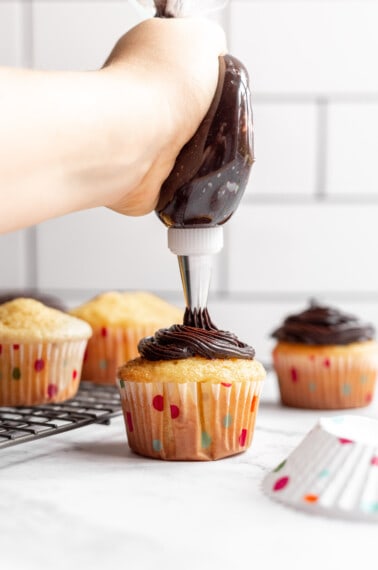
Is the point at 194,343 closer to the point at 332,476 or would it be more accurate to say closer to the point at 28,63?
the point at 332,476

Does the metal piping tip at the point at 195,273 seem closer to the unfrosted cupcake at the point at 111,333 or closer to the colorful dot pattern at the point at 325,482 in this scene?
the colorful dot pattern at the point at 325,482

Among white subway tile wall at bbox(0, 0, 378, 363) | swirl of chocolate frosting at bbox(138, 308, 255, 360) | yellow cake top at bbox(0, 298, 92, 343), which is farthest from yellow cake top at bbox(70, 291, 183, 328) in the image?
white subway tile wall at bbox(0, 0, 378, 363)

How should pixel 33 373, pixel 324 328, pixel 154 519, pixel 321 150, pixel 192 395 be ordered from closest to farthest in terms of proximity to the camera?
pixel 154 519
pixel 192 395
pixel 33 373
pixel 324 328
pixel 321 150

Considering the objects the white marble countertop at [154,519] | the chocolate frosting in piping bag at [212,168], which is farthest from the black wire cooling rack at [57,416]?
the chocolate frosting in piping bag at [212,168]

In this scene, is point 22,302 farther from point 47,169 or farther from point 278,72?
point 278,72

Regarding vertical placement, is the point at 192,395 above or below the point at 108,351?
above

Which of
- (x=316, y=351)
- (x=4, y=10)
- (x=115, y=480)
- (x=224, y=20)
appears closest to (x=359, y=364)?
(x=316, y=351)

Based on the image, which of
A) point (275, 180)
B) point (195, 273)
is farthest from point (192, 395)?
point (275, 180)
